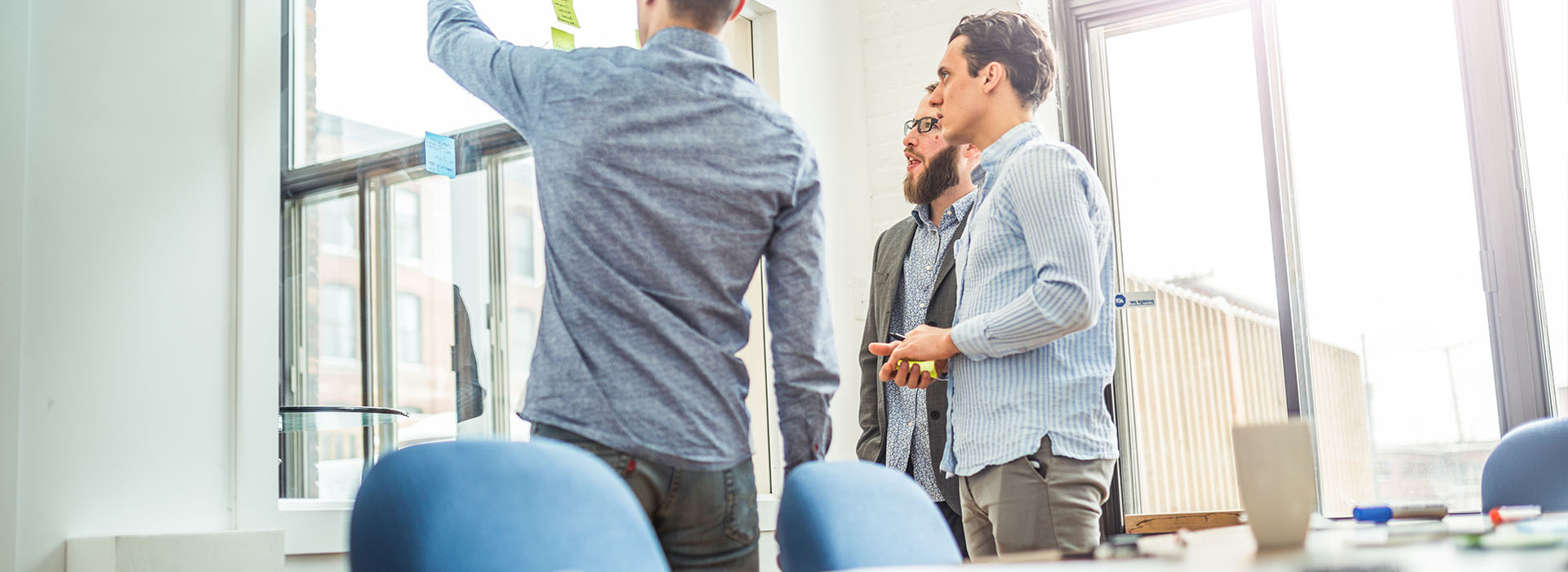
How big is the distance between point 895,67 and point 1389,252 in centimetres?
149

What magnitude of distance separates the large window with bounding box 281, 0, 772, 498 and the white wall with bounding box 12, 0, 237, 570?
162 mm

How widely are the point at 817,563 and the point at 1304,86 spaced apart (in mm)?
2881

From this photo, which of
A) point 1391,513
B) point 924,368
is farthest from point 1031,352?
point 1391,513

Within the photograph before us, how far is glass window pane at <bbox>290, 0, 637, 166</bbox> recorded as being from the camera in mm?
2127

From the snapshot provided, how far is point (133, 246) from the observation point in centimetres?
176

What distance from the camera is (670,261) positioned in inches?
52.7

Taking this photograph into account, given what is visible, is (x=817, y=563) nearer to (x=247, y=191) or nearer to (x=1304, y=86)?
(x=247, y=191)

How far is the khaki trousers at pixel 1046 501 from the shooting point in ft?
5.39

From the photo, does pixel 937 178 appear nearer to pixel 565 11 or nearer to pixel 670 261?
pixel 565 11

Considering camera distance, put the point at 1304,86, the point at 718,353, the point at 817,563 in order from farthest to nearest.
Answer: the point at 1304,86, the point at 718,353, the point at 817,563

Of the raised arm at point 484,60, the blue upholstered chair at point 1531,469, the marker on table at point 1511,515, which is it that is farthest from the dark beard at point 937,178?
the marker on table at point 1511,515

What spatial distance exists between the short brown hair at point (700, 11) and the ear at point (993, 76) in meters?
0.62

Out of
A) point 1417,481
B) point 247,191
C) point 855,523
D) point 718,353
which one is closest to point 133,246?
point 247,191

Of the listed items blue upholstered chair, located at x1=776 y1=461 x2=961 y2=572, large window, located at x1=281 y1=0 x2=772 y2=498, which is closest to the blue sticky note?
large window, located at x1=281 y1=0 x2=772 y2=498
